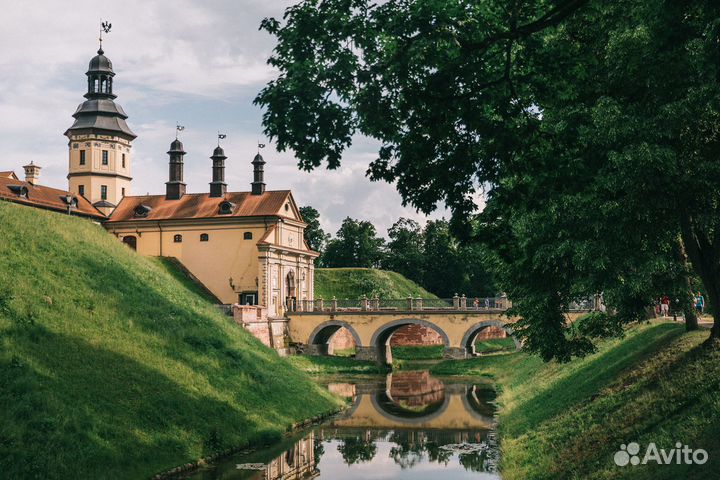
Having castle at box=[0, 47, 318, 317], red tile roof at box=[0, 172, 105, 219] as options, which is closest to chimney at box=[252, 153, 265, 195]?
castle at box=[0, 47, 318, 317]

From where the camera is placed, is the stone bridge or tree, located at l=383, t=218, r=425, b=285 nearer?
the stone bridge

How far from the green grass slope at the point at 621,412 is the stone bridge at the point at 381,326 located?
28.5 metres

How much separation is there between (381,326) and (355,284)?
21.0 metres

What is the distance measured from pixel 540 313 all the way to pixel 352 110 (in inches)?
601

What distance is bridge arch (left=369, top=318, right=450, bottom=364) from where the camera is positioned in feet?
211

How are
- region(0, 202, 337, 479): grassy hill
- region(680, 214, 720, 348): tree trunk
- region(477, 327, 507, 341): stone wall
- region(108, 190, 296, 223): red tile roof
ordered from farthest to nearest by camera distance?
region(477, 327, 507, 341): stone wall
region(108, 190, 296, 223): red tile roof
region(680, 214, 720, 348): tree trunk
region(0, 202, 337, 479): grassy hill

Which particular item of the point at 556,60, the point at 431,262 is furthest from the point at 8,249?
the point at 431,262

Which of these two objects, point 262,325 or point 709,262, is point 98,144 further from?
point 709,262

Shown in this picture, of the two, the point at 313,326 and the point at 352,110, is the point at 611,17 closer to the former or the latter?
the point at 352,110

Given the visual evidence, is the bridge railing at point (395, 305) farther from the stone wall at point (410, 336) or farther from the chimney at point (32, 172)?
the chimney at point (32, 172)

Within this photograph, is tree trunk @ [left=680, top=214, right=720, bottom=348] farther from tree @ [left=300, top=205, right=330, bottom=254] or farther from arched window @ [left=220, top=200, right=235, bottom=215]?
tree @ [left=300, top=205, right=330, bottom=254]

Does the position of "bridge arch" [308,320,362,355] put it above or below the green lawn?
above

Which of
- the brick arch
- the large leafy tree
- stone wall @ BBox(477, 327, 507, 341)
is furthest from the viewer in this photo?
stone wall @ BBox(477, 327, 507, 341)

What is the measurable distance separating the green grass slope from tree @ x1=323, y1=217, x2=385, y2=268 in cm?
7281
